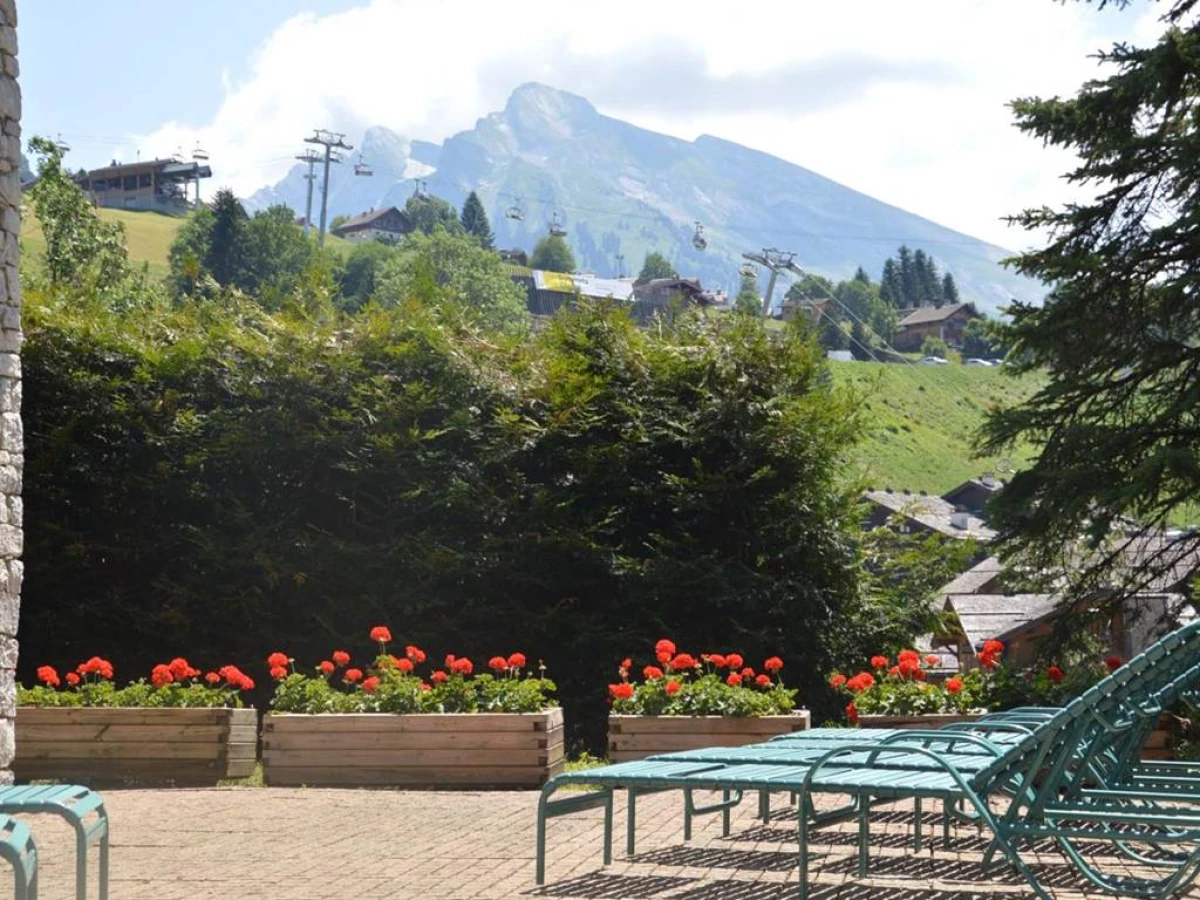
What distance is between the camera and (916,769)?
4516 mm

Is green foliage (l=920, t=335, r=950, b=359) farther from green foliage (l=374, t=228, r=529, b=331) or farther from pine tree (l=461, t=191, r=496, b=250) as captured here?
green foliage (l=374, t=228, r=529, b=331)

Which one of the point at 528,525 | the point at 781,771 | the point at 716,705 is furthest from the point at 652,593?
the point at 781,771

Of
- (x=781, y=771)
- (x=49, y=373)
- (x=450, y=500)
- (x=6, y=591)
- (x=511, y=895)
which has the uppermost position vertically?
(x=49, y=373)

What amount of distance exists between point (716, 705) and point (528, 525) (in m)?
3.46

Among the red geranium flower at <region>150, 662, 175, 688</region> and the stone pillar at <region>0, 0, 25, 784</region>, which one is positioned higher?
the stone pillar at <region>0, 0, 25, 784</region>

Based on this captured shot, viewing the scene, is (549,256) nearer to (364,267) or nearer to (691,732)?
(364,267)

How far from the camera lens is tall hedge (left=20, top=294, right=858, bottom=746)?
1118 cm

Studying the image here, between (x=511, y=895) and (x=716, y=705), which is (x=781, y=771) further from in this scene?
(x=716, y=705)

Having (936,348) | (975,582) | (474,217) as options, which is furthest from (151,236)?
(975,582)

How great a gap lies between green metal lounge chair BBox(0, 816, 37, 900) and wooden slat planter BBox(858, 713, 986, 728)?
5233mm

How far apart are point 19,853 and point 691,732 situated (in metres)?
5.08

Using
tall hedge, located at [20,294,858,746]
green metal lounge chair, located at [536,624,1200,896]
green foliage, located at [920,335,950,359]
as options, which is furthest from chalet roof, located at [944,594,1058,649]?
green foliage, located at [920,335,950,359]

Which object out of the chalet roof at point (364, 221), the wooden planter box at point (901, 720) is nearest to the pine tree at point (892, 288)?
the chalet roof at point (364, 221)

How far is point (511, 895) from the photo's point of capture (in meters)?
4.74
